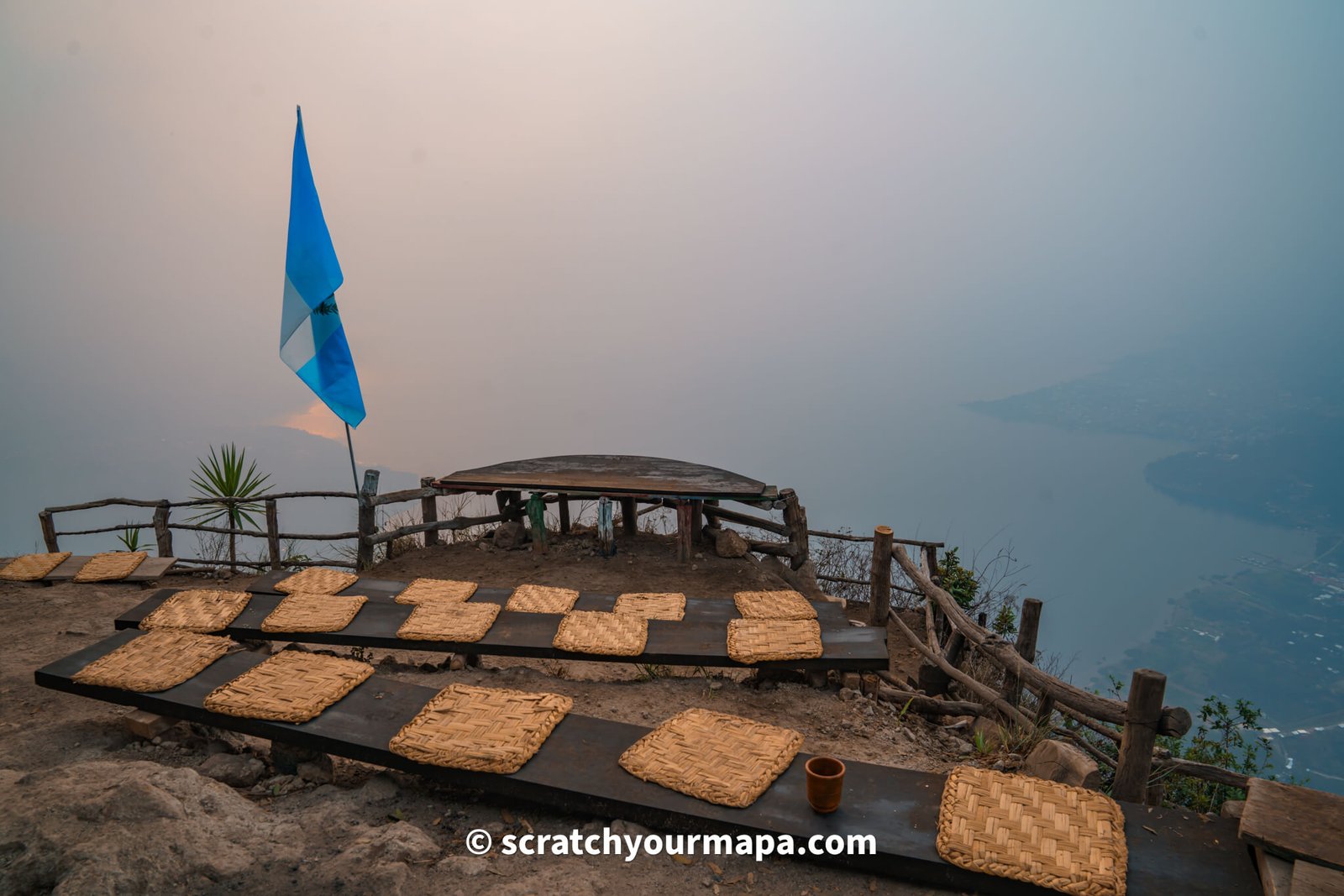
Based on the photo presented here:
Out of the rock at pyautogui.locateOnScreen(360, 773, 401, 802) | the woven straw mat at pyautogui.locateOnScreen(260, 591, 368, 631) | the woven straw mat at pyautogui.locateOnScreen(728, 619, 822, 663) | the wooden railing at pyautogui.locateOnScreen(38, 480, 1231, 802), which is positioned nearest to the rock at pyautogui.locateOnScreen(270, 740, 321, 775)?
the rock at pyautogui.locateOnScreen(360, 773, 401, 802)

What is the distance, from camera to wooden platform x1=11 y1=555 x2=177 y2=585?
5.54 m

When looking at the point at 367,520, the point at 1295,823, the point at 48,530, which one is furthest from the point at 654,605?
the point at 48,530

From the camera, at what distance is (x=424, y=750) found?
2561mm

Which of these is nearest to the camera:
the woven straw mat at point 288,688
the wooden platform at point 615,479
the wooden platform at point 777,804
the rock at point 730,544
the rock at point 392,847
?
the wooden platform at point 777,804

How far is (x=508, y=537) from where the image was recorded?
7094 millimetres

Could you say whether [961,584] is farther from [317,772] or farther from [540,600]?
[317,772]

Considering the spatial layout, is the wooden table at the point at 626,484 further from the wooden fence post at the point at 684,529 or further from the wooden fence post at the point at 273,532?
the wooden fence post at the point at 273,532

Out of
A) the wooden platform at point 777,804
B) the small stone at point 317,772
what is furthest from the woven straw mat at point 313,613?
the small stone at point 317,772

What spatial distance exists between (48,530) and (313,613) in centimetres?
505

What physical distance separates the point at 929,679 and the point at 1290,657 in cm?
5741

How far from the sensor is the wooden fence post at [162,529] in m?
6.87

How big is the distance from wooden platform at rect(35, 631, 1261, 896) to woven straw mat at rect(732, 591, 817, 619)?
55.1 inches

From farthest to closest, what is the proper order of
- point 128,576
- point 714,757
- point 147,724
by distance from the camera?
1. point 128,576
2. point 147,724
3. point 714,757

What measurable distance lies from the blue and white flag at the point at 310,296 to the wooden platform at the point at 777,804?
3.65m
